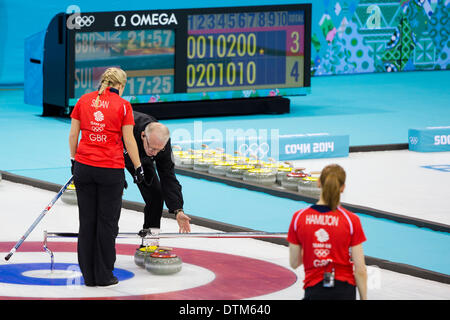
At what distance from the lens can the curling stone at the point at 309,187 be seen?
11281mm

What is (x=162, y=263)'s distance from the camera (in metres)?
7.59

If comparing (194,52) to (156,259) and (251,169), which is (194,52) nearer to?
(251,169)

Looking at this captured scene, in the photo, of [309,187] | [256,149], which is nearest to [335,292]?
[309,187]

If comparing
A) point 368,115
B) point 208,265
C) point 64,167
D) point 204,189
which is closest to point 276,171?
point 204,189

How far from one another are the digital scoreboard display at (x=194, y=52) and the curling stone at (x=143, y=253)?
33.1 ft

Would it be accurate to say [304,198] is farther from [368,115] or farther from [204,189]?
[368,115]

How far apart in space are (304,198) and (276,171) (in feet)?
4.12

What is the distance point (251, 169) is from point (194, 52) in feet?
22.3

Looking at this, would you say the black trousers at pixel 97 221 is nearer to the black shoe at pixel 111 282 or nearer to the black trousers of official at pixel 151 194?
the black shoe at pixel 111 282

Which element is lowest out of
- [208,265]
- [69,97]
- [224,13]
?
[208,265]

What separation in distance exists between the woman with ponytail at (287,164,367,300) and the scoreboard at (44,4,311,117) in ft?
42.4

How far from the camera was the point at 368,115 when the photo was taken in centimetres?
1969

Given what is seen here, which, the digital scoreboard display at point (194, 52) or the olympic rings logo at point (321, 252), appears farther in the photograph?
the digital scoreboard display at point (194, 52)

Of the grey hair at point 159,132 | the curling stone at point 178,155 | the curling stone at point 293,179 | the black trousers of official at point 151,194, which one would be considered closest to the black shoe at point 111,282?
the black trousers of official at point 151,194
